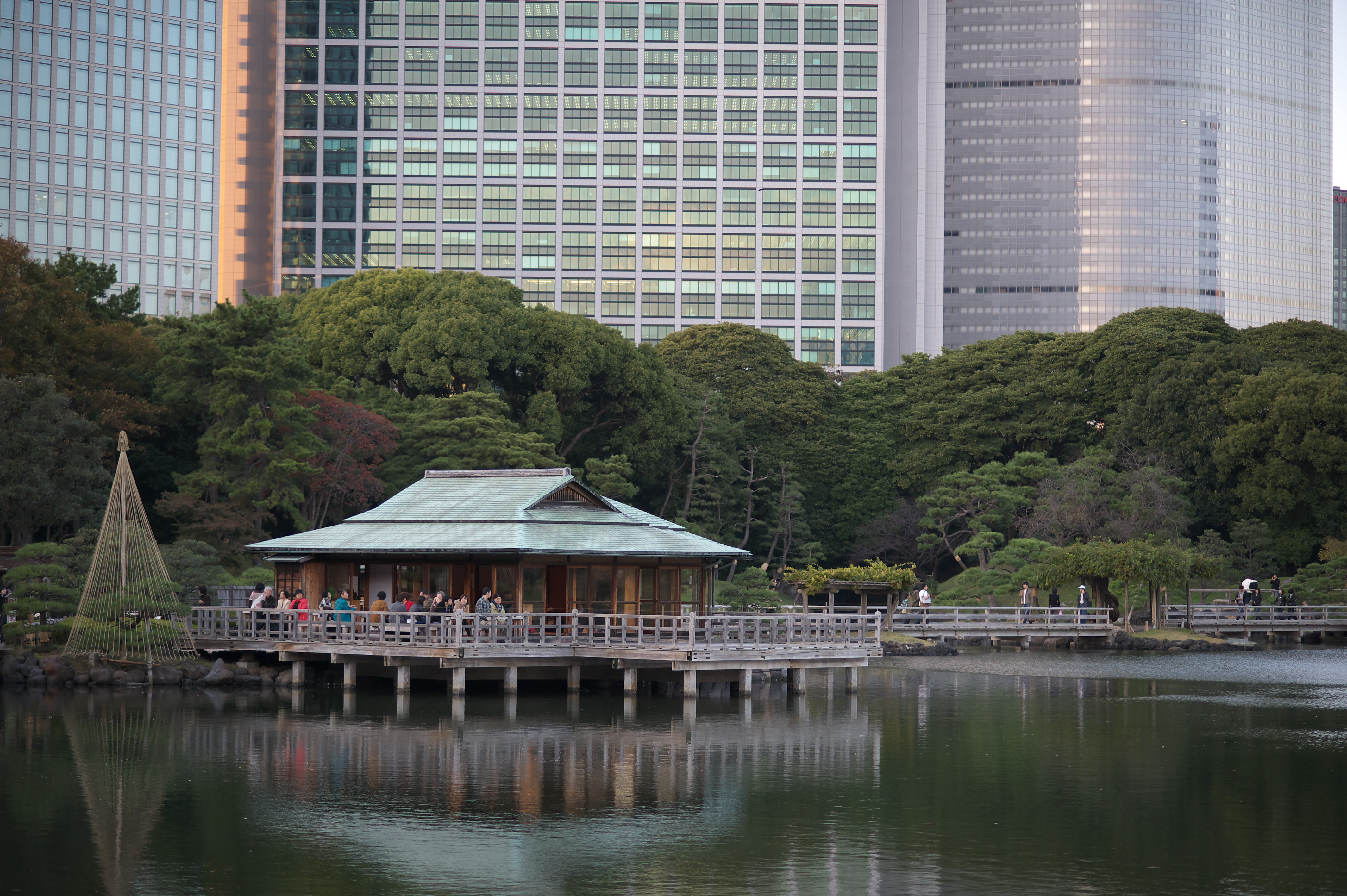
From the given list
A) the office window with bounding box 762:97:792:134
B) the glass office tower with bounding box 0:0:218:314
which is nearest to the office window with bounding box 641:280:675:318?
the office window with bounding box 762:97:792:134

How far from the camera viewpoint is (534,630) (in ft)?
121

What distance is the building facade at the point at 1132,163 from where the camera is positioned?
17488 centimetres

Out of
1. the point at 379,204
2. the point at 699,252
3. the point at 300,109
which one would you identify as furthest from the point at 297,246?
the point at 699,252

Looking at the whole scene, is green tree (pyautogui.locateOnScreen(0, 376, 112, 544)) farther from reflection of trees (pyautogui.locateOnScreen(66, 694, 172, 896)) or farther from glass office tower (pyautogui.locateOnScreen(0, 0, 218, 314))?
glass office tower (pyautogui.locateOnScreen(0, 0, 218, 314))

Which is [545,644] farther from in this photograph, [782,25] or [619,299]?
[782,25]

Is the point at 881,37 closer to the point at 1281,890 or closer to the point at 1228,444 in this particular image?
the point at 1228,444

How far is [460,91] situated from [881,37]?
33.6 meters

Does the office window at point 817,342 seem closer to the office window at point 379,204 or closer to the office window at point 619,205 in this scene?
the office window at point 619,205

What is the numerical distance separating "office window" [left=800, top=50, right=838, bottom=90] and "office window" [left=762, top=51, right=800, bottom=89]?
721 mm

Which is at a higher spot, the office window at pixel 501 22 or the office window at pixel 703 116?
the office window at pixel 501 22

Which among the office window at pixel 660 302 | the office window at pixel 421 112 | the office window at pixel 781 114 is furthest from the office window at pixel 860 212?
the office window at pixel 421 112

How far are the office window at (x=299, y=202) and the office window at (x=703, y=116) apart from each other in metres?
29.9

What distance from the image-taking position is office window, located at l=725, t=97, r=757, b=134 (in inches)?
4897

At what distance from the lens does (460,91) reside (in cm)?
12375
